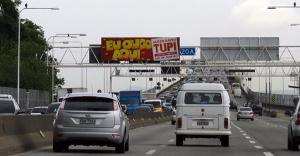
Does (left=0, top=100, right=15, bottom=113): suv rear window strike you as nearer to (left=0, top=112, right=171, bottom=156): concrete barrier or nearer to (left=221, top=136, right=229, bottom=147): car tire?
(left=0, top=112, right=171, bottom=156): concrete barrier

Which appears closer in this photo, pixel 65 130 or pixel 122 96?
pixel 65 130

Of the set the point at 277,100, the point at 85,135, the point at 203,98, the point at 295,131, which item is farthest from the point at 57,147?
the point at 277,100

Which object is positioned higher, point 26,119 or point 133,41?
point 133,41

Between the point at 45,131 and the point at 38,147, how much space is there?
1905 millimetres

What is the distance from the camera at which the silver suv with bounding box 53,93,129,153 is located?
20.0 metres

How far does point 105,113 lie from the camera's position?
20.1m

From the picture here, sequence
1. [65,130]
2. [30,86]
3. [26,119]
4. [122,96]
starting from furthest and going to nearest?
1. [30,86]
2. [122,96]
3. [26,119]
4. [65,130]

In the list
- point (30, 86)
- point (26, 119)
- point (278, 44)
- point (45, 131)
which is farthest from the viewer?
point (278, 44)

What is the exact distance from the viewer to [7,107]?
27328 millimetres

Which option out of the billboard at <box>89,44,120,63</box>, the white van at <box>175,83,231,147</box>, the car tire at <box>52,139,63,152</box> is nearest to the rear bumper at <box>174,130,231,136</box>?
the white van at <box>175,83,231,147</box>

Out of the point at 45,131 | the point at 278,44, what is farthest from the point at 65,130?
the point at 278,44

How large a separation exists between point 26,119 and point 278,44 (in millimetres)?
74651

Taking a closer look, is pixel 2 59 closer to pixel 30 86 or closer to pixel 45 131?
pixel 30 86

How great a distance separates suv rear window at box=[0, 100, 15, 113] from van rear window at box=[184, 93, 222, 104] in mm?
6191
